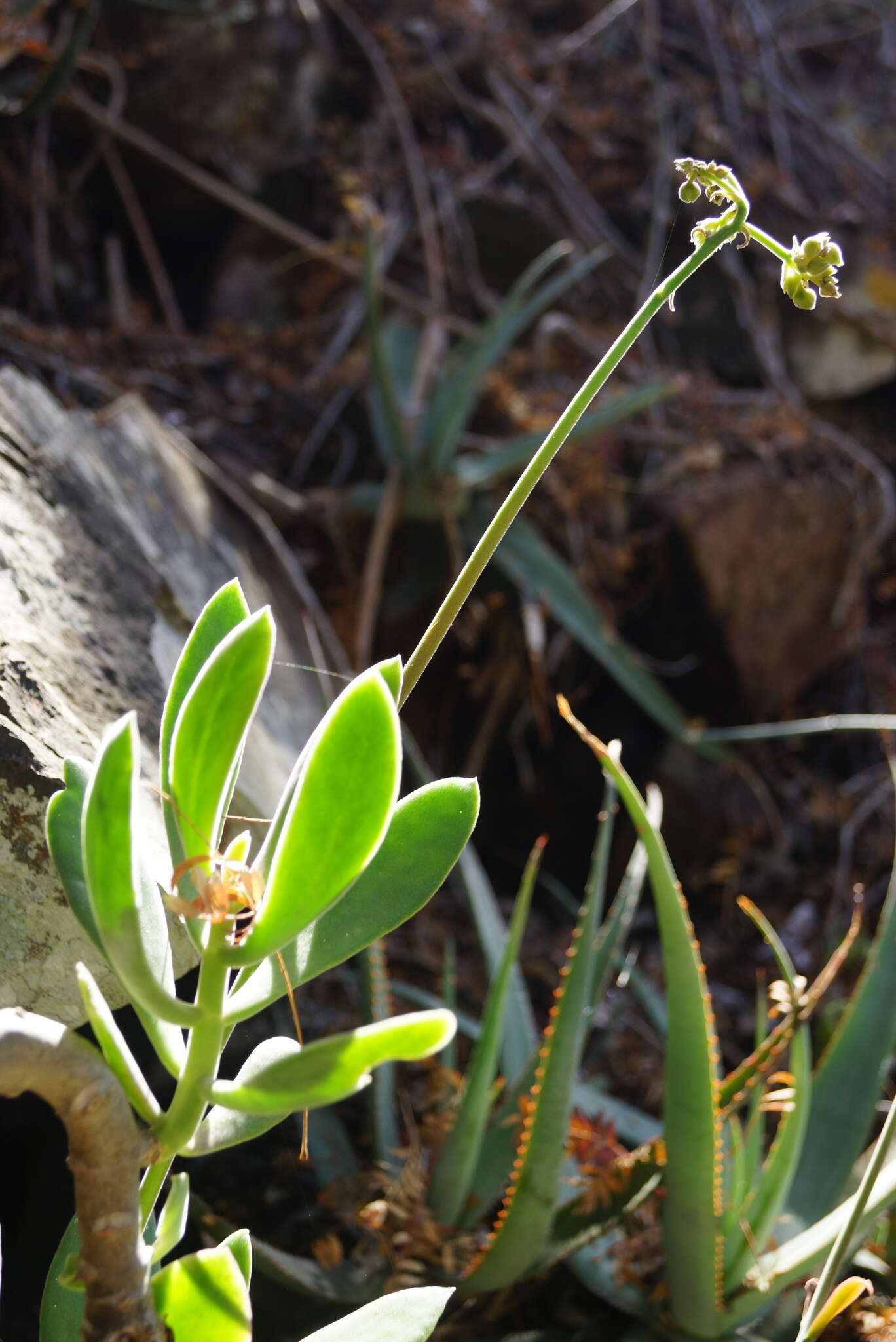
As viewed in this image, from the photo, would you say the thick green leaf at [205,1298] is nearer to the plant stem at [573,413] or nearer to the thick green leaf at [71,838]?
the thick green leaf at [71,838]

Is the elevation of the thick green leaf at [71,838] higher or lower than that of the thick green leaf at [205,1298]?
higher

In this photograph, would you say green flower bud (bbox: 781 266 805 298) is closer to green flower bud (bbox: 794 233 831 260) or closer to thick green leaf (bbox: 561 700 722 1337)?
green flower bud (bbox: 794 233 831 260)

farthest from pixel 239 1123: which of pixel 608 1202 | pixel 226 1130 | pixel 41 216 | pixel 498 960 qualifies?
pixel 41 216

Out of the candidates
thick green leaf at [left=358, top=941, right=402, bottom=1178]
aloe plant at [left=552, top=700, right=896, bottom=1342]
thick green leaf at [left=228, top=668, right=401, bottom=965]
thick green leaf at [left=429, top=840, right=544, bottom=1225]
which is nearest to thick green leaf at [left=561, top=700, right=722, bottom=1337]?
aloe plant at [left=552, top=700, right=896, bottom=1342]

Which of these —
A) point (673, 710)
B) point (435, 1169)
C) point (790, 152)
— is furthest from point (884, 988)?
point (790, 152)

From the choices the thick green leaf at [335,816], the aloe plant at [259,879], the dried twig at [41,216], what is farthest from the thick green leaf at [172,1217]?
the dried twig at [41,216]

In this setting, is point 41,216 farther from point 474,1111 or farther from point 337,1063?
point 337,1063

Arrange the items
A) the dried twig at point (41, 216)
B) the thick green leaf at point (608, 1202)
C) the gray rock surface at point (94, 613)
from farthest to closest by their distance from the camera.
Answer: the dried twig at point (41, 216), the thick green leaf at point (608, 1202), the gray rock surface at point (94, 613)

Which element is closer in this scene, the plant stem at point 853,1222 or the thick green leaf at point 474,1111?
the plant stem at point 853,1222
